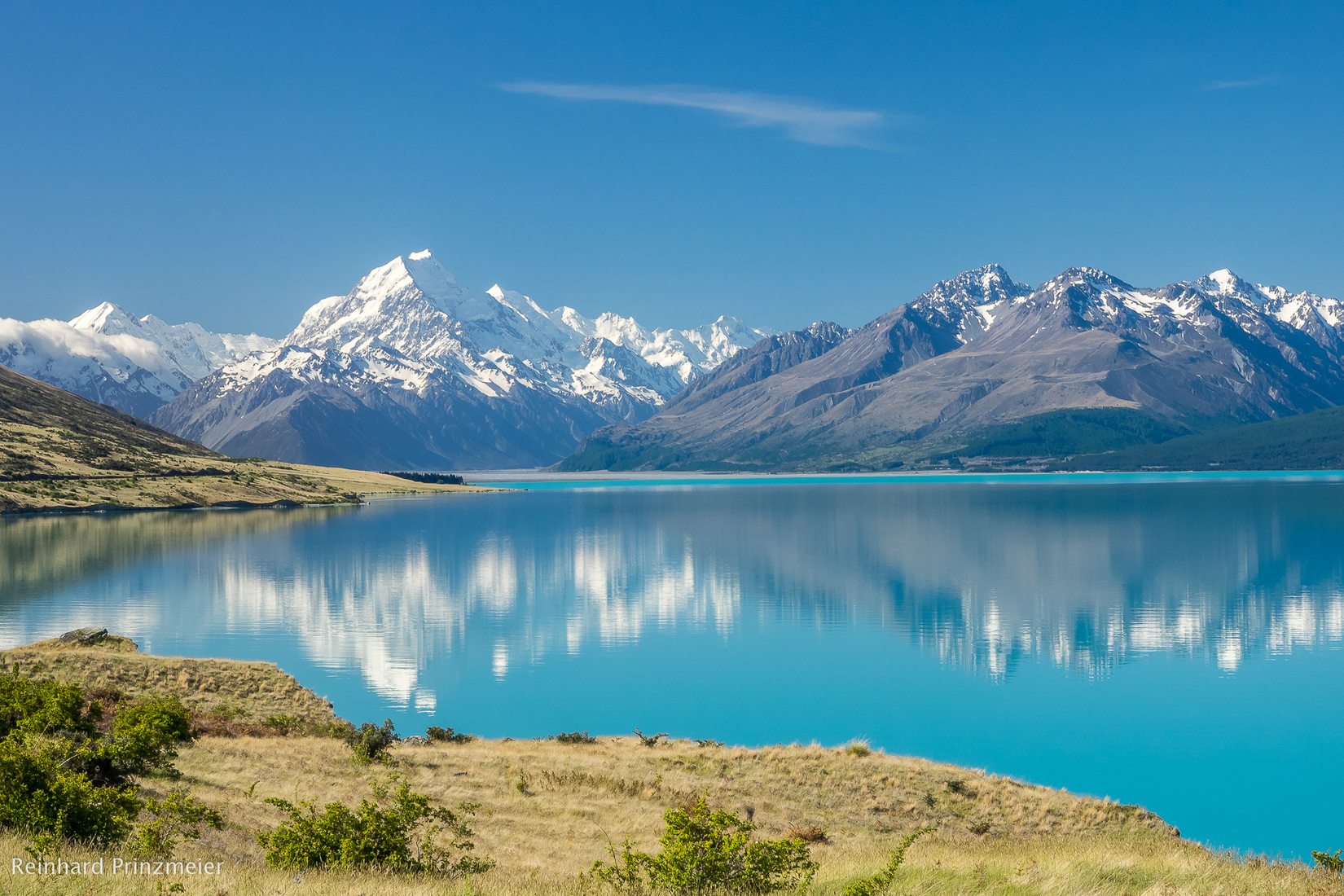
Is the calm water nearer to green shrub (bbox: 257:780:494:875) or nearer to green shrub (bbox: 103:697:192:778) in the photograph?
green shrub (bbox: 103:697:192:778)

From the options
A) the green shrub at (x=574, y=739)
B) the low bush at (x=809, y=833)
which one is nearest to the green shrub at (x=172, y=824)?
the low bush at (x=809, y=833)

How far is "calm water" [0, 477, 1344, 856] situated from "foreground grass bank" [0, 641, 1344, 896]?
6.38 m

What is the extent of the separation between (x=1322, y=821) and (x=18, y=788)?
125ft

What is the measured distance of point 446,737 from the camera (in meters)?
41.4

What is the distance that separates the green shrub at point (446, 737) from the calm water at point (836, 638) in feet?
14.6

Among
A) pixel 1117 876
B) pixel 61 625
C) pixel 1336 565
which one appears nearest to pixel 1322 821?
pixel 1117 876

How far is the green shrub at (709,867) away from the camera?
18.6 m

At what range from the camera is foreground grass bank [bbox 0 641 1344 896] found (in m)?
18.7

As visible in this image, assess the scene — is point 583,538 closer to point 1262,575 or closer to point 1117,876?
point 1262,575

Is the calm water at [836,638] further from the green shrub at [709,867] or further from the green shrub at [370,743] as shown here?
the green shrub at [709,867]

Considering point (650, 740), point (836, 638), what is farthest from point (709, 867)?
point (836, 638)

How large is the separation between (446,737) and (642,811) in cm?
1309

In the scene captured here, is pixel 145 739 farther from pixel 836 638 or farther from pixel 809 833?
pixel 836 638

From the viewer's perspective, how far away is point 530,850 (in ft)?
88.2
